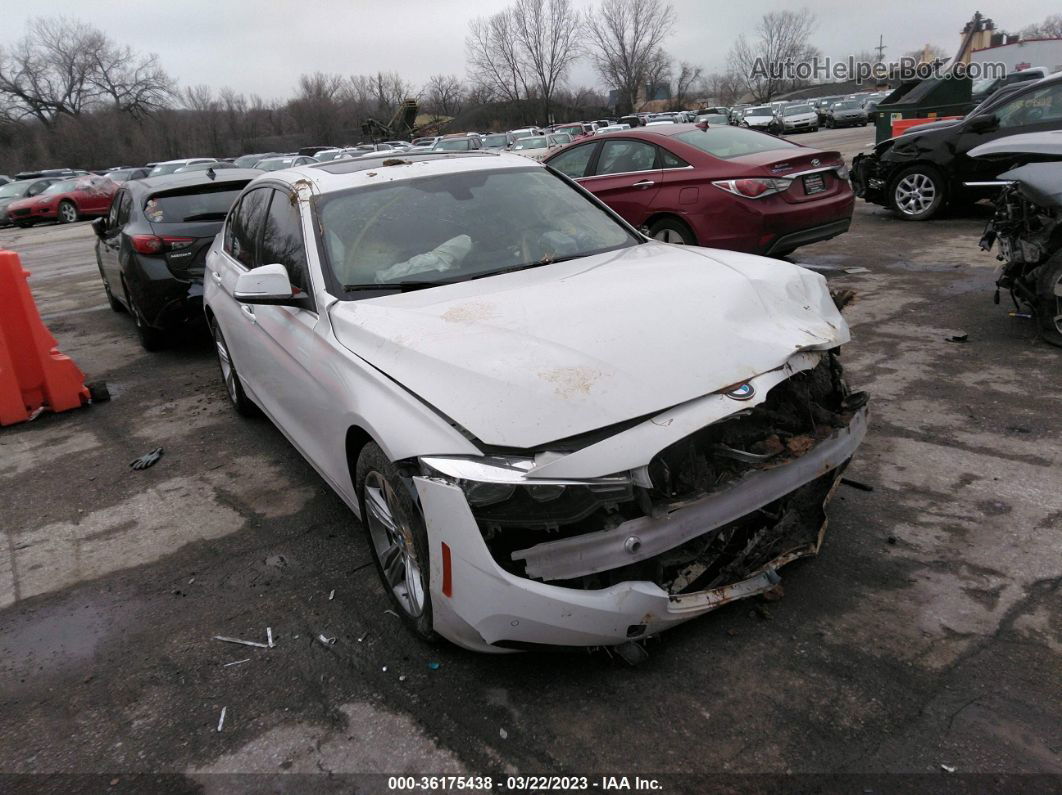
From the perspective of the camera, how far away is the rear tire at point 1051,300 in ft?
17.5

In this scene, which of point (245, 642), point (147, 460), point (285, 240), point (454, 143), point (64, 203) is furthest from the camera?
point (454, 143)

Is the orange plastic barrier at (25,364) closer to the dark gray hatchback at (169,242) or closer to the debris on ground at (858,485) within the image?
the dark gray hatchback at (169,242)

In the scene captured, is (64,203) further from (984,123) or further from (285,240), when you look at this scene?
(984,123)

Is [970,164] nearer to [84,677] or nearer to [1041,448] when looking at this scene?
[1041,448]

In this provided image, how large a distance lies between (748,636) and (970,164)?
962 centimetres

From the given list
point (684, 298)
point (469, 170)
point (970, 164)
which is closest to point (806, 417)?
point (684, 298)

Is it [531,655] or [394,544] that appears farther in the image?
[394,544]

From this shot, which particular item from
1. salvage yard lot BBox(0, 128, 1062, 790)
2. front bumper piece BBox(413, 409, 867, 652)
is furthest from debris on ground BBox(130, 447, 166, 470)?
front bumper piece BBox(413, 409, 867, 652)

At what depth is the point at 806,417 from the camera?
9.76 feet

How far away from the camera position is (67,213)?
26.8m

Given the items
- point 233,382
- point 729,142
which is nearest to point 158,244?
point 233,382

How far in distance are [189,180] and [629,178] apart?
176 inches

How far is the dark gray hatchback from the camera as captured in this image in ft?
23.3

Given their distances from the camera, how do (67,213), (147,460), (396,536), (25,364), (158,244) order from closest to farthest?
(396,536) < (147,460) < (25,364) < (158,244) < (67,213)
